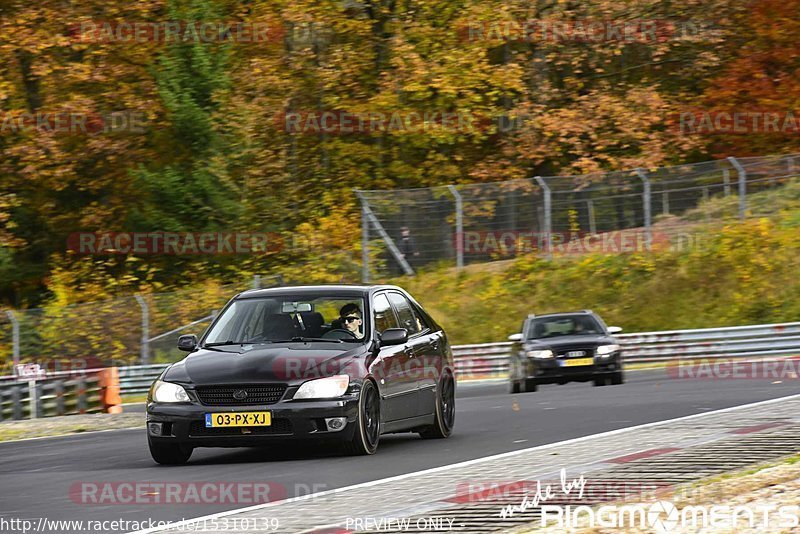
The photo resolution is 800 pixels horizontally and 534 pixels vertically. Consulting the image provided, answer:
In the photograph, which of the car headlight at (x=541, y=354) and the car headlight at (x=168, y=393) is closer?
the car headlight at (x=168, y=393)

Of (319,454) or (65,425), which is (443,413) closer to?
(319,454)

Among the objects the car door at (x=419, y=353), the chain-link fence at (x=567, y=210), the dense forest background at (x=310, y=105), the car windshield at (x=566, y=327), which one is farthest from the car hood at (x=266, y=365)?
the dense forest background at (x=310, y=105)

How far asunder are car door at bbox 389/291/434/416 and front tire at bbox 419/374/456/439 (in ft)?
0.55

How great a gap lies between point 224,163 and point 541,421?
30707 millimetres

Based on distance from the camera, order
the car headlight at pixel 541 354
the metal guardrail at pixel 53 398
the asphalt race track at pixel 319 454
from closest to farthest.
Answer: the asphalt race track at pixel 319 454, the car headlight at pixel 541 354, the metal guardrail at pixel 53 398

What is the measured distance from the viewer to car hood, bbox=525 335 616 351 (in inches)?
1029

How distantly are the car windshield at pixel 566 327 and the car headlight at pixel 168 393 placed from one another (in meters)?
14.4

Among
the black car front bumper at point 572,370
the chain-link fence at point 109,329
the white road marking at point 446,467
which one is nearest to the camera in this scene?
the white road marking at point 446,467

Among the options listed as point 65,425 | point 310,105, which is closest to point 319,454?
point 65,425

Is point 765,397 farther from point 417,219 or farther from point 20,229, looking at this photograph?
point 20,229

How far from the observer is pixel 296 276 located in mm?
40750

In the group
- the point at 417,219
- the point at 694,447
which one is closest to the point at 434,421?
the point at 694,447

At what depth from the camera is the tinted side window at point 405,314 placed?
1525 centimetres

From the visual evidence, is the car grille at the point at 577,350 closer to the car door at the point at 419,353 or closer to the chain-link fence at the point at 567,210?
the car door at the point at 419,353
